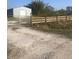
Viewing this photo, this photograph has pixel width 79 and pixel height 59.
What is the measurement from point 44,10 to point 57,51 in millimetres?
531

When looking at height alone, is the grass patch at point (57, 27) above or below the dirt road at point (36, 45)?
above

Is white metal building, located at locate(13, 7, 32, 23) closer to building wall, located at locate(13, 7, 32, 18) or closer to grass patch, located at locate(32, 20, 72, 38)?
building wall, located at locate(13, 7, 32, 18)

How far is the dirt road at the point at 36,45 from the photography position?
2164mm

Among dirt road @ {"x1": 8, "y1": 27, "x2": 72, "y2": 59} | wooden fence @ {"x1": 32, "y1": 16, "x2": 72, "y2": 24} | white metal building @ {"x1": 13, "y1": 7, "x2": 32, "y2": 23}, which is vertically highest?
white metal building @ {"x1": 13, "y1": 7, "x2": 32, "y2": 23}

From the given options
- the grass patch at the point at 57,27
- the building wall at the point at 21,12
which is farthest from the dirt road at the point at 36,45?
the building wall at the point at 21,12

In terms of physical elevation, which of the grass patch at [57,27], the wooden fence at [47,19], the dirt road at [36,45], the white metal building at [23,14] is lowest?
the dirt road at [36,45]

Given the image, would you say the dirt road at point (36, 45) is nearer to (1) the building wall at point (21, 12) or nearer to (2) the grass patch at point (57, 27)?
(2) the grass patch at point (57, 27)

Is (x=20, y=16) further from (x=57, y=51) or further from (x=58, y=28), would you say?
(x=57, y=51)

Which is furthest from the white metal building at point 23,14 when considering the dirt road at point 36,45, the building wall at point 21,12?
the dirt road at point 36,45

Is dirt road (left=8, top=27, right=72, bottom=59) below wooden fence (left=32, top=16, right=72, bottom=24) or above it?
below

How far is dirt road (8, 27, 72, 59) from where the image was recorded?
7.10 feet

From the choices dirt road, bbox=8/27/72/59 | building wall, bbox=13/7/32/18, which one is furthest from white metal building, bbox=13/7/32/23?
dirt road, bbox=8/27/72/59

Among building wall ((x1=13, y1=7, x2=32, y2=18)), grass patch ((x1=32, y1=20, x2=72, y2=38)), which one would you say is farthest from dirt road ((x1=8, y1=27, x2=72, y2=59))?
building wall ((x1=13, y1=7, x2=32, y2=18))
